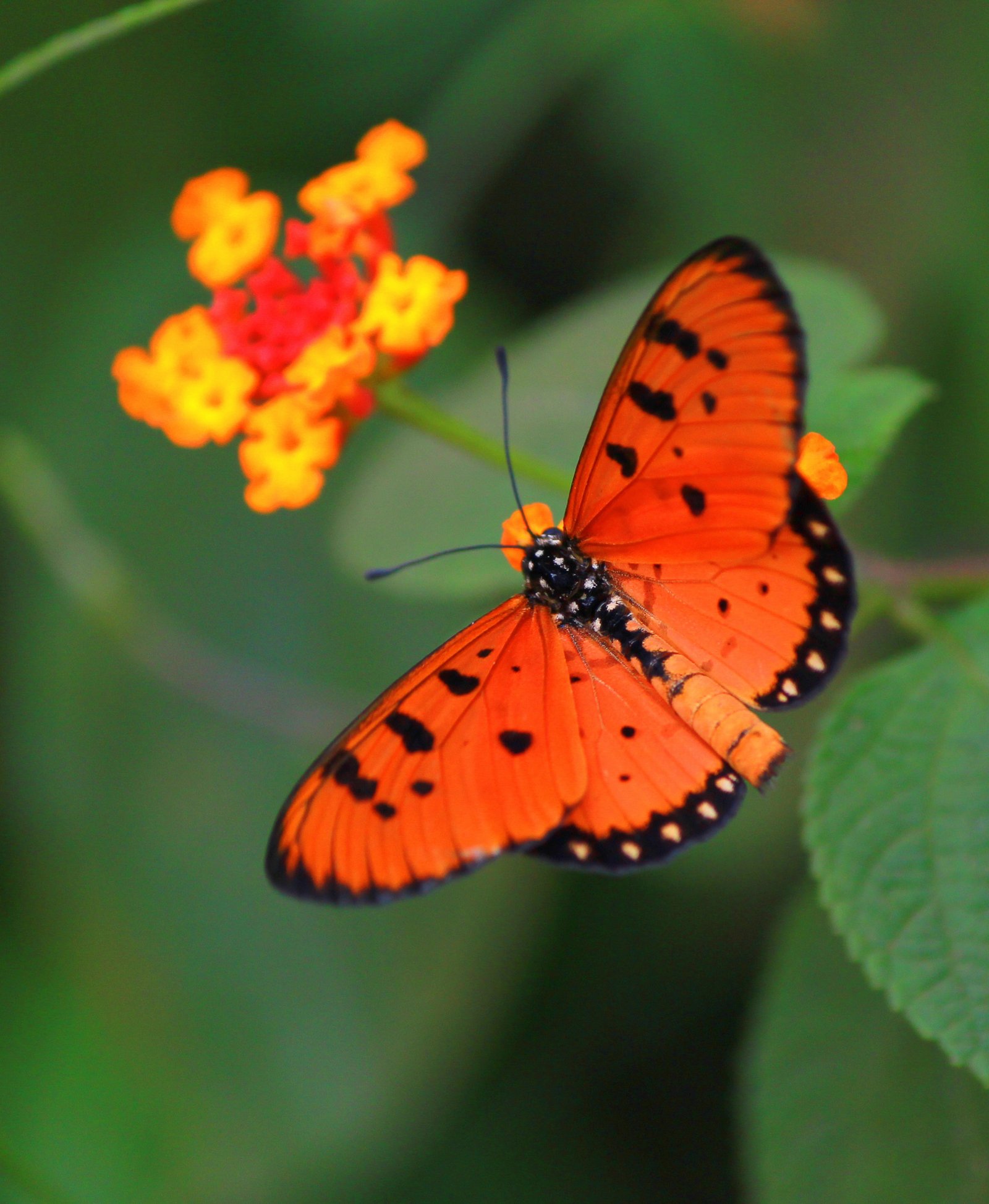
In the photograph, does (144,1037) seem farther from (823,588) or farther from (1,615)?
(823,588)

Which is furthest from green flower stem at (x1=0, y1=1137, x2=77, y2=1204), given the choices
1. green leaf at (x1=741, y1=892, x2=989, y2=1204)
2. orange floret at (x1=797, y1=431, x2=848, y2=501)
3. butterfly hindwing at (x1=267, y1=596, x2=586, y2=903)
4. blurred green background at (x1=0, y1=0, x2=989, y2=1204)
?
orange floret at (x1=797, y1=431, x2=848, y2=501)

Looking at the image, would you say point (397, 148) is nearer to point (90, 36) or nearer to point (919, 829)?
point (90, 36)

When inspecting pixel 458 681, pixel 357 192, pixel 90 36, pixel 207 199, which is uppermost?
pixel 90 36

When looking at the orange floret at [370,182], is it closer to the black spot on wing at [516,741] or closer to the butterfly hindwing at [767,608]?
the butterfly hindwing at [767,608]

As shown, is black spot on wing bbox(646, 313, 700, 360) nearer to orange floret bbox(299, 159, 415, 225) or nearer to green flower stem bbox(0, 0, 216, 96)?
orange floret bbox(299, 159, 415, 225)

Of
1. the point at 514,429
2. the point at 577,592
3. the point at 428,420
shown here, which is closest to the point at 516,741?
the point at 577,592

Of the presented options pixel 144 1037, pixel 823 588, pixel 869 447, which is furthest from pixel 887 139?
pixel 144 1037
